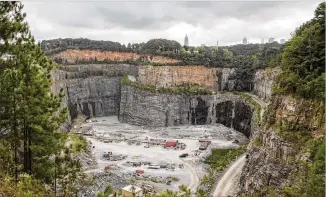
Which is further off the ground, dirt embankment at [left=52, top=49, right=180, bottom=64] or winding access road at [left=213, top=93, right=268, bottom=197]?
dirt embankment at [left=52, top=49, right=180, bottom=64]

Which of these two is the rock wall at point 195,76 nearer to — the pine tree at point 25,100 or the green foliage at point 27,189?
the pine tree at point 25,100

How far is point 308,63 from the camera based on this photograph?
1117 inches

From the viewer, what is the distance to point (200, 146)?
54.9 metres

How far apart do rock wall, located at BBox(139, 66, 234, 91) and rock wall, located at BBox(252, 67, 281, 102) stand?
8706 mm

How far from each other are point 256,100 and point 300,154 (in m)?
41.4

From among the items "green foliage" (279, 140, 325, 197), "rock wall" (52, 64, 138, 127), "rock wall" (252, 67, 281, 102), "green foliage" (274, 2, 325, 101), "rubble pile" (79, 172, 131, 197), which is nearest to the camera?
"green foliage" (279, 140, 325, 197)

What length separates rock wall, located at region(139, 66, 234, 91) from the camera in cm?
8262

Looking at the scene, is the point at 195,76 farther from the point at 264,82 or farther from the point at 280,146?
the point at 280,146

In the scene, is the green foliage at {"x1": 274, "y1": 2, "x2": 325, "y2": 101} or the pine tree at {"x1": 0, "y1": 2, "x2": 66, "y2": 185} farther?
the green foliage at {"x1": 274, "y1": 2, "x2": 325, "y2": 101}

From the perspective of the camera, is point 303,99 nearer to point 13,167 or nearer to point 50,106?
point 50,106

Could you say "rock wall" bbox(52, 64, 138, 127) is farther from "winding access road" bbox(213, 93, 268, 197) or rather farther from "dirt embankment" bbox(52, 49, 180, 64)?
"winding access road" bbox(213, 93, 268, 197)

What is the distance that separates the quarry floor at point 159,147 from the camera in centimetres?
4372

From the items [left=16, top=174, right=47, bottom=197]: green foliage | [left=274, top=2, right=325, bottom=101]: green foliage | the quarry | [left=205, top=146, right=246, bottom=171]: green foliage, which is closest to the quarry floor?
the quarry

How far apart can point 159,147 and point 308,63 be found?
106 feet
